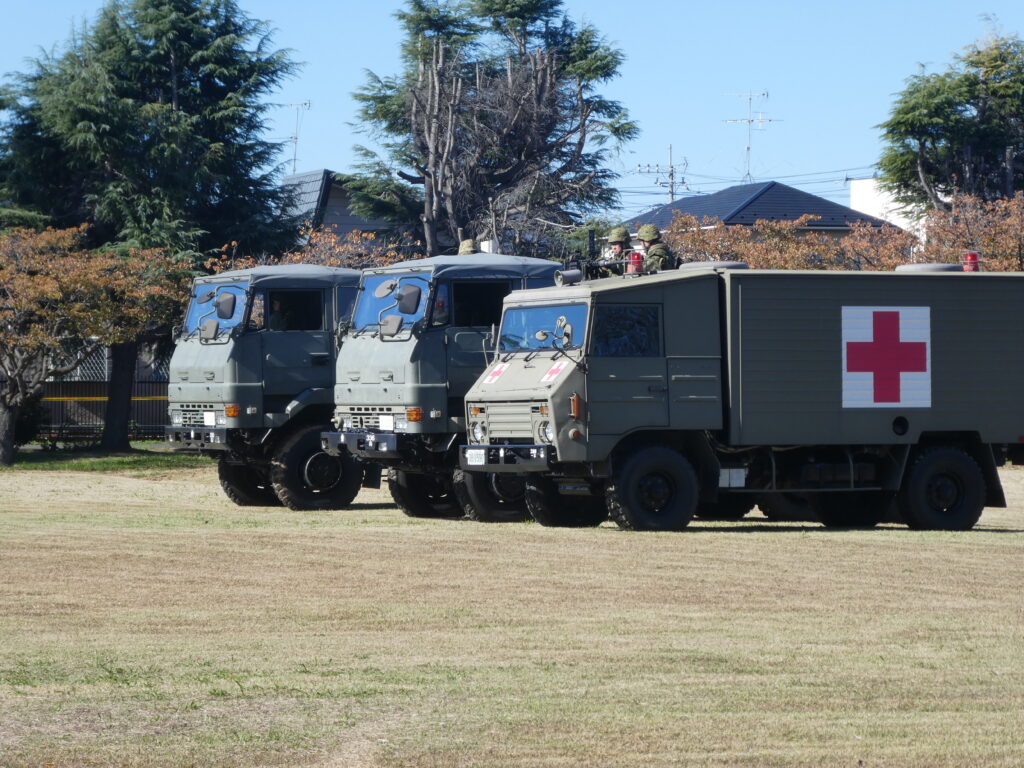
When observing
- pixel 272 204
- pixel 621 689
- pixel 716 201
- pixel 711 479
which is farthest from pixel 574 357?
pixel 716 201

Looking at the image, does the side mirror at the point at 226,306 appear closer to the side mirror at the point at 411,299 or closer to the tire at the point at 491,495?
the side mirror at the point at 411,299

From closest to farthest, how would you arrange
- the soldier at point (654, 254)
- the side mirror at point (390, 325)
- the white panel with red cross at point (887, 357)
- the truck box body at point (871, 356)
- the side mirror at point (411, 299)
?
1. the truck box body at point (871, 356)
2. the white panel with red cross at point (887, 357)
3. the soldier at point (654, 254)
4. the side mirror at point (411, 299)
5. the side mirror at point (390, 325)

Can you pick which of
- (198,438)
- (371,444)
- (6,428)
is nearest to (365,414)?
(371,444)

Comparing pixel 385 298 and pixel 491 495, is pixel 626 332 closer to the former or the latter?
pixel 491 495

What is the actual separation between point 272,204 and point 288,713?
119ft

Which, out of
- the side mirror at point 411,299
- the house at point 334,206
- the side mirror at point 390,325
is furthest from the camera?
the house at point 334,206

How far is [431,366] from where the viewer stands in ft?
67.1

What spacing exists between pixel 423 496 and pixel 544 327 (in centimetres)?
384

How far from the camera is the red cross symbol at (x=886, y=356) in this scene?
1939 centimetres

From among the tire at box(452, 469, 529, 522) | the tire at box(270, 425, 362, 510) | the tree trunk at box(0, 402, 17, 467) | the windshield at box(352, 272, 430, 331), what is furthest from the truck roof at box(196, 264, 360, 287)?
the tree trunk at box(0, 402, 17, 467)

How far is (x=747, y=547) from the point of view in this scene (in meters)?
17.0

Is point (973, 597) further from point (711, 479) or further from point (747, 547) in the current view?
point (711, 479)

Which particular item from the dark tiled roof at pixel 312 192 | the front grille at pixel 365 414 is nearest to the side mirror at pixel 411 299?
the front grille at pixel 365 414

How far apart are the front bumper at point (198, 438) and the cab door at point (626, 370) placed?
6.60m
